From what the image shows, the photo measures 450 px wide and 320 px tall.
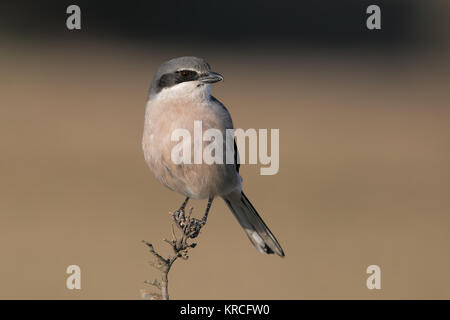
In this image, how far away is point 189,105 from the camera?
3361mm

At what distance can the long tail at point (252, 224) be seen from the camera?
3.84 m

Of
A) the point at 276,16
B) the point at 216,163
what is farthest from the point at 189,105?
the point at 276,16

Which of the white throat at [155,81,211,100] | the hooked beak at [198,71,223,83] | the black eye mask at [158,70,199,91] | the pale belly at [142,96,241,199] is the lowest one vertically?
the pale belly at [142,96,241,199]

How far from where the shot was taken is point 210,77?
3.31 metres

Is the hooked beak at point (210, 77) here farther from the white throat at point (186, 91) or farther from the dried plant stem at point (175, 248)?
the dried plant stem at point (175, 248)

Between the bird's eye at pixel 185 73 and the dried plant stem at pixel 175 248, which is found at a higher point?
the bird's eye at pixel 185 73

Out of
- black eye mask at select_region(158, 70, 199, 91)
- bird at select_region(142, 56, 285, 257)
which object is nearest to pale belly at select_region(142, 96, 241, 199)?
bird at select_region(142, 56, 285, 257)

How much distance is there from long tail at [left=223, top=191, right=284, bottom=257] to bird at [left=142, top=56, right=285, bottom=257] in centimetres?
34

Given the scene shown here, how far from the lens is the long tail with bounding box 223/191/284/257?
12.6 ft

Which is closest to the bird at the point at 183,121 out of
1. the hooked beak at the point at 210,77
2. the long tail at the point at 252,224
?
the hooked beak at the point at 210,77

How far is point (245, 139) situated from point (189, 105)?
850 millimetres
